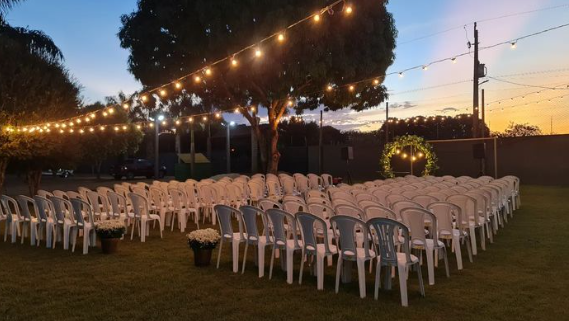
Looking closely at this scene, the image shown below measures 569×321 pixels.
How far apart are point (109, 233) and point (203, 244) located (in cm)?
175

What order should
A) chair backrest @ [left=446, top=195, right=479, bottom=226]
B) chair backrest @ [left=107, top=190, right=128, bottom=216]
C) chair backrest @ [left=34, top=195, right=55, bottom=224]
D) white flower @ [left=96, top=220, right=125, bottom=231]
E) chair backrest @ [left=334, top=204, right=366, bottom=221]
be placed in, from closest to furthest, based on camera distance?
chair backrest @ [left=334, top=204, right=366, bottom=221]
chair backrest @ [left=446, top=195, right=479, bottom=226]
white flower @ [left=96, top=220, right=125, bottom=231]
chair backrest @ [left=34, top=195, right=55, bottom=224]
chair backrest @ [left=107, top=190, right=128, bottom=216]

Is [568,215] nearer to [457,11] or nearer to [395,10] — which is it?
[457,11]

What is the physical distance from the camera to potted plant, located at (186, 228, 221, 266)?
230 inches

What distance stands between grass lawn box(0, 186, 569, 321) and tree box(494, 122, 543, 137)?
17.0 meters

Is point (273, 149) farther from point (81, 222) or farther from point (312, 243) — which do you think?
point (312, 243)

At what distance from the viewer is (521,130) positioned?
23391 millimetres

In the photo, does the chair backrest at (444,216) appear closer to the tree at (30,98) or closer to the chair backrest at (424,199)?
the chair backrest at (424,199)

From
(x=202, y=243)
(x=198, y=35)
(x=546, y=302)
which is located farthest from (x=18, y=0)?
(x=546, y=302)

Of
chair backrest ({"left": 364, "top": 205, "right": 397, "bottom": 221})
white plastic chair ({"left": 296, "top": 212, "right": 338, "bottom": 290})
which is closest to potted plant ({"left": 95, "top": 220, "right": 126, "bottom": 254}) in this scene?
white plastic chair ({"left": 296, "top": 212, "right": 338, "bottom": 290})

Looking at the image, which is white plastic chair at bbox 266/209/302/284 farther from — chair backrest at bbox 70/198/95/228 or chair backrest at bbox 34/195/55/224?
chair backrest at bbox 34/195/55/224

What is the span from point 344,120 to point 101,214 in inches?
1003

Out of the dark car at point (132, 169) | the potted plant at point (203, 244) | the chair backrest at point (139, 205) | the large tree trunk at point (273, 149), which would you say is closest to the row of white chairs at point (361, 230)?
the potted plant at point (203, 244)

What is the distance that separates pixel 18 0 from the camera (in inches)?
558

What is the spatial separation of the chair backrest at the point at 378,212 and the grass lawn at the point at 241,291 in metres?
0.73
